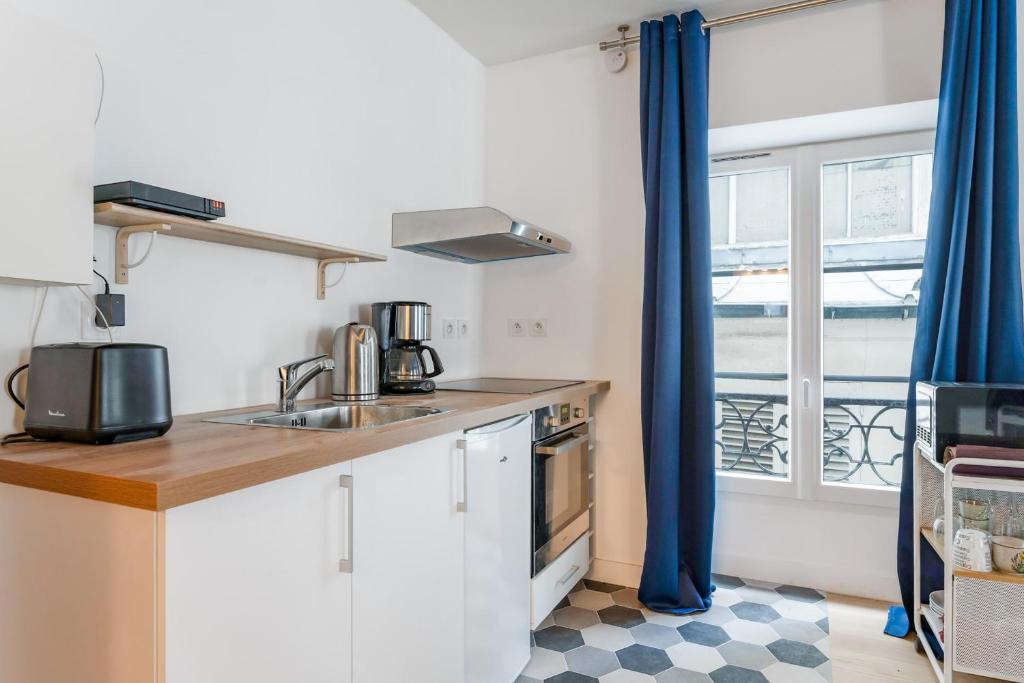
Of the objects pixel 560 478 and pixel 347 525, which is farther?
pixel 560 478

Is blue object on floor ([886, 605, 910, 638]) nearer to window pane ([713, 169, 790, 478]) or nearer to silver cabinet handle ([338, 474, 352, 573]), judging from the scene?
window pane ([713, 169, 790, 478])

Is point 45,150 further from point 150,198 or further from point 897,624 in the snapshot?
point 897,624

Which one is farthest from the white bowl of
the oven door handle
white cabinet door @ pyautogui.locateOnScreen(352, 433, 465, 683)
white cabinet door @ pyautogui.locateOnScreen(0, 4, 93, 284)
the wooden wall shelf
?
white cabinet door @ pyautogui.locateOnScreen(0, 4, 93, 284)

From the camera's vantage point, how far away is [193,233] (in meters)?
1.51

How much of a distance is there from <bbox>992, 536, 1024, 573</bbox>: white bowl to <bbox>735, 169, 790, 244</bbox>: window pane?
1.43 meters

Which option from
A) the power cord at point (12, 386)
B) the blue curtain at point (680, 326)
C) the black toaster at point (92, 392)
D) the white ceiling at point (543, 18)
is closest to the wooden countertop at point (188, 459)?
the black toaster at point (92, 392)

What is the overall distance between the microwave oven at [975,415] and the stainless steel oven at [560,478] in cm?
120

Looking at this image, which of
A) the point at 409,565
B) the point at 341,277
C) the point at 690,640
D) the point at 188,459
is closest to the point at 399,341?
the point at 341,277

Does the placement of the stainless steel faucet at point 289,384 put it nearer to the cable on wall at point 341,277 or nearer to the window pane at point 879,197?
the cable on wall at point 341,277

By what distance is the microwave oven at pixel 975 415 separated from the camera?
5.93 feet

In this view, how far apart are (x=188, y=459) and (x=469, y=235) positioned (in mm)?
1381

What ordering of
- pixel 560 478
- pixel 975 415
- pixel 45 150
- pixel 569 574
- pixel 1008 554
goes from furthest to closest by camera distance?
pixel 569 574 → pixel 560 478 → pixel 975 415 → pixel 1008 554 → pixel 45 150

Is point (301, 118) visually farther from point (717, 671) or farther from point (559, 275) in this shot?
point (717, 671)

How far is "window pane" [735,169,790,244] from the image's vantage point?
2707 mm
